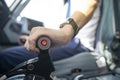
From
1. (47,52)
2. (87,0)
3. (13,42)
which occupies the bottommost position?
(13,42)

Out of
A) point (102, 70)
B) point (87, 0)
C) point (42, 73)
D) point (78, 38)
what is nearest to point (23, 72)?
point (42, 73)

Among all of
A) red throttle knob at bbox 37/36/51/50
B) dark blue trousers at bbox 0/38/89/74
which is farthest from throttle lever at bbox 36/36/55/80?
dark blue trousers at bbox 0/38/89/74

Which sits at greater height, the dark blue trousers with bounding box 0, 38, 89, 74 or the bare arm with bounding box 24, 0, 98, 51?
the bare arm with bounding box 24, 0, 98, 51

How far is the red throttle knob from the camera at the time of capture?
0.77 meters

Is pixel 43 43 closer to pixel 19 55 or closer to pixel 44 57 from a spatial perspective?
pixel 44 57

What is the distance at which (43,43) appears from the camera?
0.77 metres

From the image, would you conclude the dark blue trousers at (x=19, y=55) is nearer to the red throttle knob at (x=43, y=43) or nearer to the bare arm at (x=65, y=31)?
the bare arm at (x=65, y=31)

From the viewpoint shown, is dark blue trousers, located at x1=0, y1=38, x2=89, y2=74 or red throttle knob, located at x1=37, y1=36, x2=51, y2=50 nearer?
red throttle knob, located at x1=37, y1=36, x2=51, y2=50

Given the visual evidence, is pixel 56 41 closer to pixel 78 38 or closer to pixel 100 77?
pixel 100 77

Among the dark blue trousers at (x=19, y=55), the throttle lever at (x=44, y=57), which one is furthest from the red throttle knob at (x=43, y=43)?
the dark blue trousers at (x=19, y=55)

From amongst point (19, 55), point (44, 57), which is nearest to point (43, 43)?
point (44, 57)

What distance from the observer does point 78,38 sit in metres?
1.55

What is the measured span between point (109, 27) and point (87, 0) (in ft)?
1.78

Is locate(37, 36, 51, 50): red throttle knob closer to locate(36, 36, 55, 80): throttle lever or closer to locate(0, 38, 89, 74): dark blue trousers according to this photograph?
locate(36, 36, 55, 80): throttle lever
